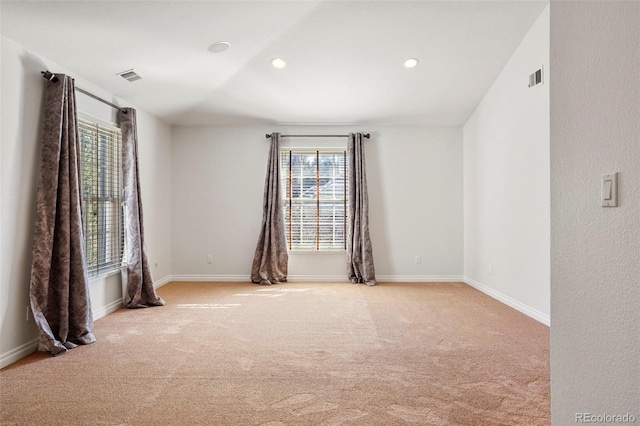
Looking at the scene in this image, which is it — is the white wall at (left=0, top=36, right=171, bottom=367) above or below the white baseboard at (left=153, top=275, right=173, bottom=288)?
above

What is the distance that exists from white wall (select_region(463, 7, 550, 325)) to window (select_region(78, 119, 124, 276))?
439 centimetres

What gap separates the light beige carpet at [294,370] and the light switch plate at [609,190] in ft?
4.24

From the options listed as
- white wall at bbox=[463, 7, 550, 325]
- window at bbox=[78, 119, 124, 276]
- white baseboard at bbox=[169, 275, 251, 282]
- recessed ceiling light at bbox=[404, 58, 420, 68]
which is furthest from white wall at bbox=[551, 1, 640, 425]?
white baseboard at bbox=[169, 275, 251, 282]

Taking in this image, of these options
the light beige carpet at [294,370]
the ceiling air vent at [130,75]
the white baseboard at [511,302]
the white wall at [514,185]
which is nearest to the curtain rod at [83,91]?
the ceiling air vent at [130,75]

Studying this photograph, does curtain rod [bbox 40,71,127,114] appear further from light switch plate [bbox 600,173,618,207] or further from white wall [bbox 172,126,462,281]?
light switch plate [bbox 600,173,618,207]

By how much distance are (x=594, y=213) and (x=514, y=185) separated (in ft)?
9.96

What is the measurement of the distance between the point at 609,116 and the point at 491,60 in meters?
3.23

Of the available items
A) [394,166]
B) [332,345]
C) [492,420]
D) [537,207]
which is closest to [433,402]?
[492,420]

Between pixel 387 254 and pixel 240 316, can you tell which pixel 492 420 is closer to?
pixel 240 316

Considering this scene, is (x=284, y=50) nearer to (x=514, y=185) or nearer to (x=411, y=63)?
(x=411, y=63)

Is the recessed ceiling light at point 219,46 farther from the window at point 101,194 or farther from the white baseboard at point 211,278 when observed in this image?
the white baseboard at point 211,278

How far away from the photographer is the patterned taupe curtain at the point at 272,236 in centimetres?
512

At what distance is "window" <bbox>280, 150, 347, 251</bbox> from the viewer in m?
5.40

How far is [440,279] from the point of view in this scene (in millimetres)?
5266
